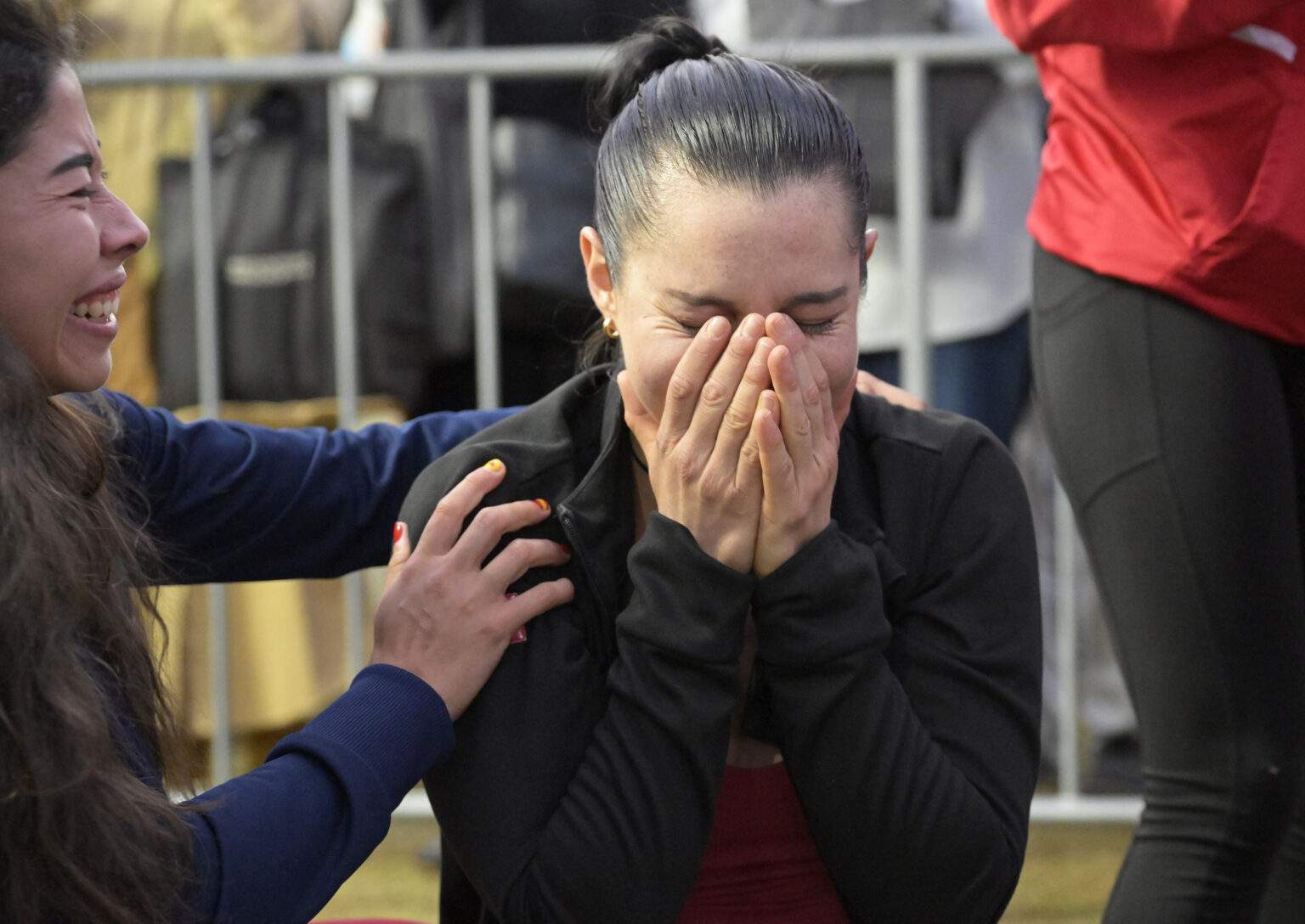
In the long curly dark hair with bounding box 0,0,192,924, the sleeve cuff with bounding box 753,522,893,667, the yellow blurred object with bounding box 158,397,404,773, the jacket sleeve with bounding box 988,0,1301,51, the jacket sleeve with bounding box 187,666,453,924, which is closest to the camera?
the long curly dark hair with bounding box 0,0,192,924

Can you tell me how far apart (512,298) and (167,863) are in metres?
1.97

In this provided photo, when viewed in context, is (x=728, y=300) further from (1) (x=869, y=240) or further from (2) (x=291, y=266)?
(2) (x=291, y=266)

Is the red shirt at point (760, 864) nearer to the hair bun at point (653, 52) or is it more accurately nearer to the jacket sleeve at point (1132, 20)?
the hair bun at point (653, 52)

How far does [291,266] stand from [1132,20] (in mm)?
1934

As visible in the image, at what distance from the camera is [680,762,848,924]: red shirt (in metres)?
1.38

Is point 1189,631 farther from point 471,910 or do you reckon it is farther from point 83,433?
point 83,433

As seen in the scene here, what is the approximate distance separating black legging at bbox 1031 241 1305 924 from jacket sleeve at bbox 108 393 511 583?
2.62 feet

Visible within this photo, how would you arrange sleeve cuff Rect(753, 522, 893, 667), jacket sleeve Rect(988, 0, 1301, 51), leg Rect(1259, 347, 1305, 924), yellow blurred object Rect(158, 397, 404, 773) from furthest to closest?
yellow blurred object Rect(158, 397, 404, 773)
leg Rect(1259, 347, 1305, 924)
jacket sleeve Rect(988, 0, 1301, 51)
sleeve cuff Rect(753, 522, 893, 667)

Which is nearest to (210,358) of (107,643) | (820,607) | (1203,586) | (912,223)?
(912,223)

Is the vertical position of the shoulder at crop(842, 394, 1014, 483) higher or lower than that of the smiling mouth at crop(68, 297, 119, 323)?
lower

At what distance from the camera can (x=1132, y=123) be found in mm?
1619

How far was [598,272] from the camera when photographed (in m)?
1.48

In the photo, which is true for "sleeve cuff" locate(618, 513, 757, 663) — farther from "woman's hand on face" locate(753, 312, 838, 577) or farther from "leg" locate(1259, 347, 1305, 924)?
"leg" locate(1259, 347, 1305, 924)

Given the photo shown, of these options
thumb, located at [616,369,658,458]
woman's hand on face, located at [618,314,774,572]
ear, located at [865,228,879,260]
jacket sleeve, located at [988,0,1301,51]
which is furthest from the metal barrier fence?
woman's hand on face, located at [618,314,774,572]
